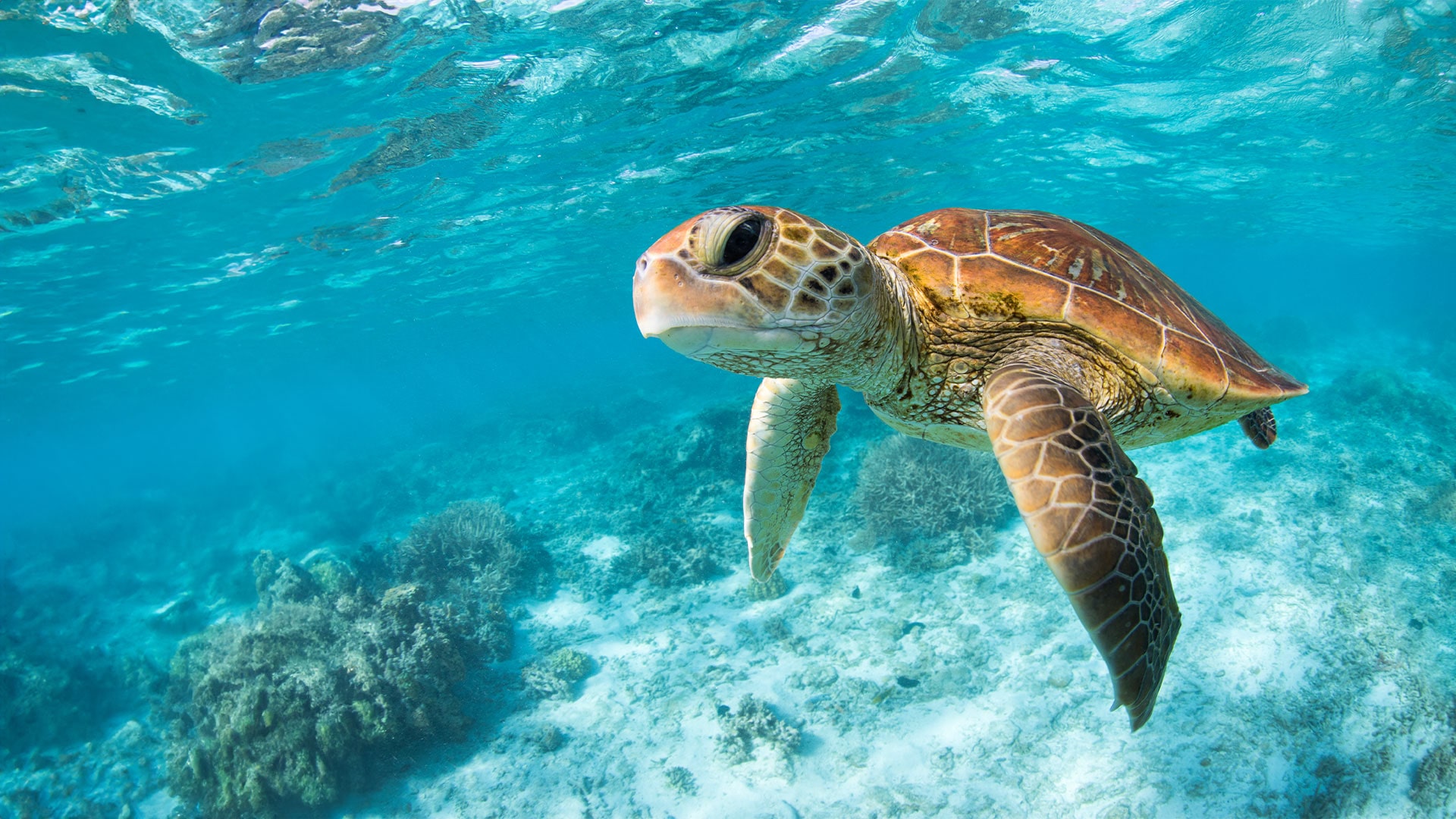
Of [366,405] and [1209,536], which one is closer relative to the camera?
[1209,536]

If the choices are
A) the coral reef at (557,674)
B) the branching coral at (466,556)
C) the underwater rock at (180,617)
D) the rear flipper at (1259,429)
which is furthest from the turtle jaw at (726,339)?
the underwater rock at (180,617)

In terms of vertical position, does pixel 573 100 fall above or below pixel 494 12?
below

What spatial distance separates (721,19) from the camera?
8.49 meters

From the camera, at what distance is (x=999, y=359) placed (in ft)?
8.13

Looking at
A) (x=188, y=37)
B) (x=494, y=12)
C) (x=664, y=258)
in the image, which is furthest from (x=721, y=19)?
(x=664, y=258)

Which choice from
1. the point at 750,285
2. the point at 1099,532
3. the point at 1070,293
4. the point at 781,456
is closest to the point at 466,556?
the point at 781,456

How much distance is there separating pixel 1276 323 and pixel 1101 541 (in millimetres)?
30984

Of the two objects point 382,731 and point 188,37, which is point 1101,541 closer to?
point 382,731

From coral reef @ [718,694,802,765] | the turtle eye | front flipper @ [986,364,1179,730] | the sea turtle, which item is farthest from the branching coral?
front flipper @ [986,364,1179,730]

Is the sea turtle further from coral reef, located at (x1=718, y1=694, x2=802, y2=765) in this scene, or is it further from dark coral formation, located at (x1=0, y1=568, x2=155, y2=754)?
dark coral formation, located at (x1=0, y1=568, x2=155, y2=754)

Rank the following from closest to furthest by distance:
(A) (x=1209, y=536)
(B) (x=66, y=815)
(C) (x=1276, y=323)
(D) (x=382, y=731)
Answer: (D) (x=382, y=731) → (B) (x=66, y=815) → (A) (x=1209, y=536) → (C) (x=1276, y=323)

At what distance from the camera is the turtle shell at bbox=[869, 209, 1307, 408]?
7.76 feet

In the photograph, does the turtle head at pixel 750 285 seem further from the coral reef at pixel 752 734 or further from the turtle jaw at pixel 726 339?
the coral reef at pixel 752 734

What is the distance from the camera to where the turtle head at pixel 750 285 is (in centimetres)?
163
